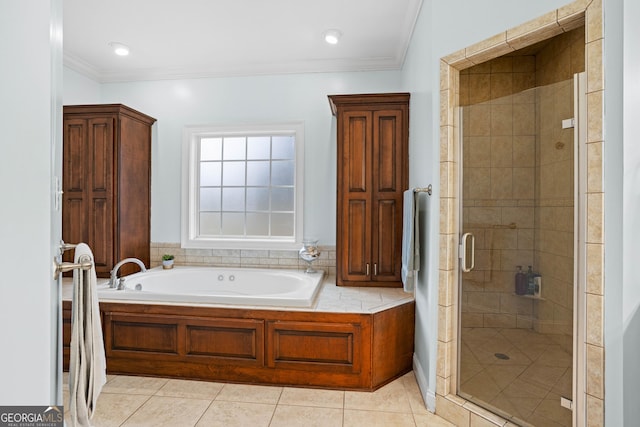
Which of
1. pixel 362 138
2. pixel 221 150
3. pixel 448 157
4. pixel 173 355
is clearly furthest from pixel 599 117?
pixel 221 150

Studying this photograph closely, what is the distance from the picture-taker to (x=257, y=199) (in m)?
3.68

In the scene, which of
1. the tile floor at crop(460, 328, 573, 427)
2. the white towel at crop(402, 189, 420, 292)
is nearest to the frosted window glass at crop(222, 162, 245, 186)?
the white towel at crop(402, 189, 420, 292)

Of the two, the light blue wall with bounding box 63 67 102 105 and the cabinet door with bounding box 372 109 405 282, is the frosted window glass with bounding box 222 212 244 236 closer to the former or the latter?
the cabinet door with bounding box 372 109 405 282

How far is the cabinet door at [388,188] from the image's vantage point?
2.87 m

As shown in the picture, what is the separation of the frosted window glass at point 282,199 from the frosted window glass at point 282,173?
0.08 metres

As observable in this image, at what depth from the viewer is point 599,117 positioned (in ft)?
4.44

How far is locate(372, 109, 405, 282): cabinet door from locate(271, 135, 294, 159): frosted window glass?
3.40 ft

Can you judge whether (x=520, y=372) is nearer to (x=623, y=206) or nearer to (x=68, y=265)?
(x=623, y=206)

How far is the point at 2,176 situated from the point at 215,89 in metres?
3.11

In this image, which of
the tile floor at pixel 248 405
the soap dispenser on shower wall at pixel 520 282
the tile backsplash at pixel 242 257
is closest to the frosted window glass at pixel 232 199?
the tile backsplash at pixel 242 257

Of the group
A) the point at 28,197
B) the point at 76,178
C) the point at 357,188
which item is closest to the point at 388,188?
the point at 357,188

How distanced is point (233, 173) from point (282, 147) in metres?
0.61

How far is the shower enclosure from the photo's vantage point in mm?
1619

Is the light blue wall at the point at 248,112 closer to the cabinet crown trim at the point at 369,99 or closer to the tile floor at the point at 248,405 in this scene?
the cabinet crown trim at the point at 369,99
